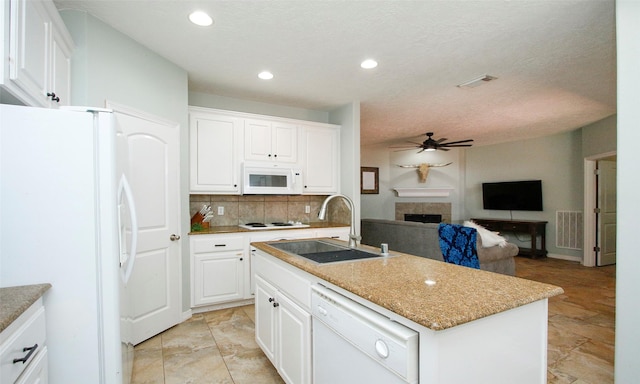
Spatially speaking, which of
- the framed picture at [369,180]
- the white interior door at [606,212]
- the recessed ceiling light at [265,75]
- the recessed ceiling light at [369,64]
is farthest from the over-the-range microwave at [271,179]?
the white interior door at [606,212]

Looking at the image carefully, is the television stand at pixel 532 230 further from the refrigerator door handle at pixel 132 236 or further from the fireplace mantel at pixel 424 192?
the refrigerator door handle at pixel 132 236

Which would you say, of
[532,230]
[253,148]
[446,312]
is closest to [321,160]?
[253,148]

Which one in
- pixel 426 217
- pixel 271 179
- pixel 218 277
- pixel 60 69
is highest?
pixel 60 69

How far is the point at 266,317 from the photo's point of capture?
2047 mm

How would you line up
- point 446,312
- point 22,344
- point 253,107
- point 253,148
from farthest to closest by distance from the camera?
point 253,107 → point 253,148 → point 22,344 → point 446,312

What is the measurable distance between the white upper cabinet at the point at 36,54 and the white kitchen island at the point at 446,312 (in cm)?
147

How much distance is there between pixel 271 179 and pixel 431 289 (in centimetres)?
281

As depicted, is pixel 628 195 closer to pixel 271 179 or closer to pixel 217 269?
pixel 271 179

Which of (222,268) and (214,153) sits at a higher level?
(214,153)

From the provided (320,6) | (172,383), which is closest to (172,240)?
(172,383)

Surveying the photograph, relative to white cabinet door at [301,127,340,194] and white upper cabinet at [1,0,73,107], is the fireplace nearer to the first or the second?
white cabinet door at [301,127,340,194]

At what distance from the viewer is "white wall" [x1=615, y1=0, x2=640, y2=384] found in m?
1.56

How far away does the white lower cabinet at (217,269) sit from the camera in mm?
3117

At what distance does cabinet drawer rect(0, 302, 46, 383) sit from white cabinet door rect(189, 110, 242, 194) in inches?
86.9
